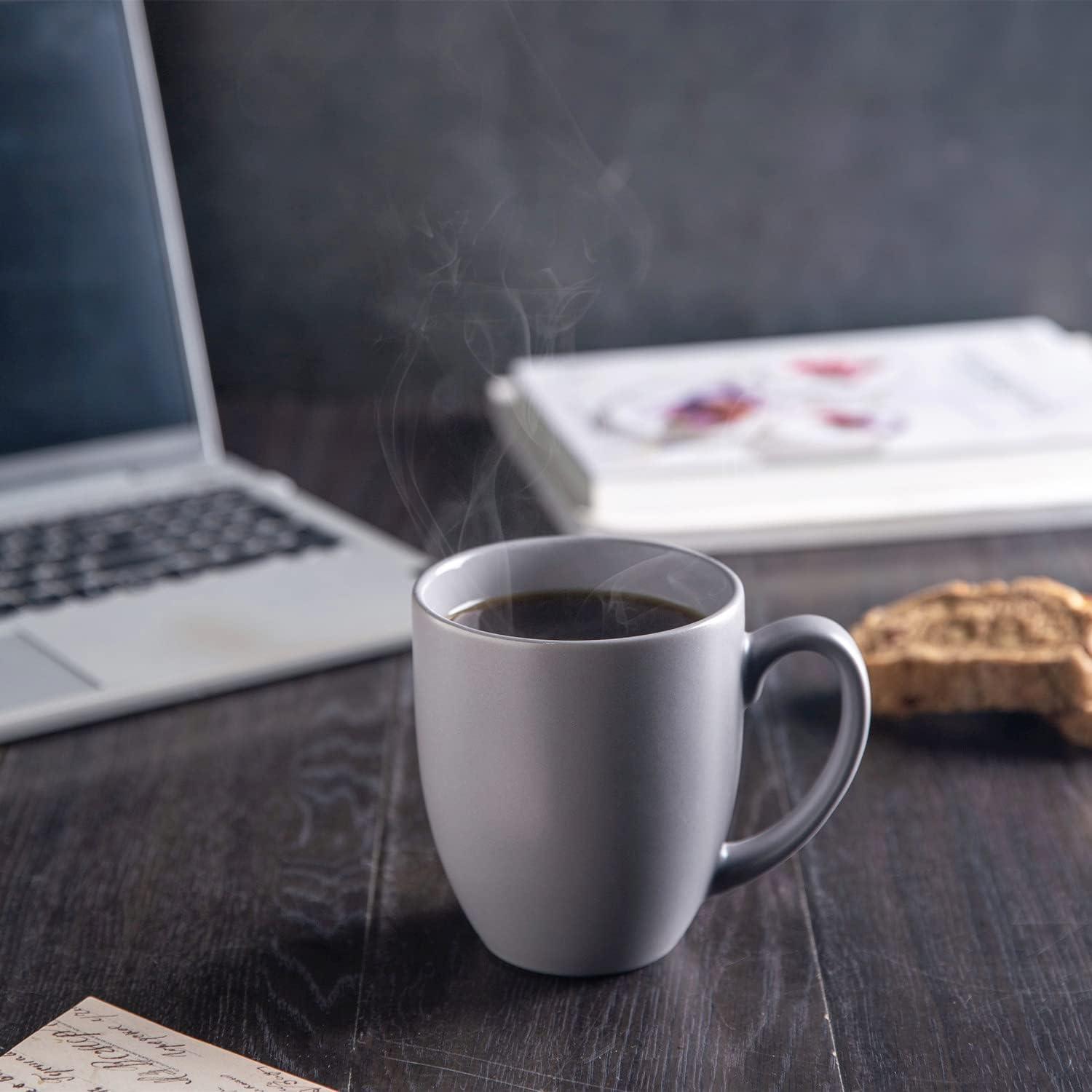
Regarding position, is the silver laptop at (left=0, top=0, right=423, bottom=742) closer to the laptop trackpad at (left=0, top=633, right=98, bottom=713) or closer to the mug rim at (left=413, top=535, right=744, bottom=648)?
the laptop trackpad at (left=0, top=633, right=98, bottom=713)

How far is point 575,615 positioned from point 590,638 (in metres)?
0.02

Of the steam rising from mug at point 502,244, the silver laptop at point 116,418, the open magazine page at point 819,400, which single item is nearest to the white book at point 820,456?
the open magazine page at point 819,400

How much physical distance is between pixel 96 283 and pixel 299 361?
36 centimetres

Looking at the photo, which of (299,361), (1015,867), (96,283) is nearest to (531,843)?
(1015,867)

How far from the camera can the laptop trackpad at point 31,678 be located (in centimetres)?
61

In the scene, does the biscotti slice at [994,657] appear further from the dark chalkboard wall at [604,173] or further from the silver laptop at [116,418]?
the dark chalkboard wall at [604,173]

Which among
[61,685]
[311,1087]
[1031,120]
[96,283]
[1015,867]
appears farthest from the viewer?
[1031,120]

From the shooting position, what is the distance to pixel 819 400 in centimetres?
90

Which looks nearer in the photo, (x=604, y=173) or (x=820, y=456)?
(x=820, y=456)

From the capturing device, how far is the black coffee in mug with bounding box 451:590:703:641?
446 millimetres

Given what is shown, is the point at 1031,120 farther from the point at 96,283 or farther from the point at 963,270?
the point at 96,283

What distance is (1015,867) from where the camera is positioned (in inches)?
20.0

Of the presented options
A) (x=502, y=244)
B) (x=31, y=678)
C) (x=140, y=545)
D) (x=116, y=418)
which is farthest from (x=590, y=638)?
(x=502, y=244)

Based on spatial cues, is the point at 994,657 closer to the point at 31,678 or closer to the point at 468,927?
the point at 468,927
